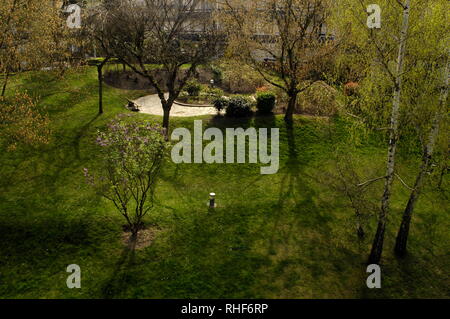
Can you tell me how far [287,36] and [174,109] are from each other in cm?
1000

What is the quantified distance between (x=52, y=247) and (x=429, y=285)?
15419 mm

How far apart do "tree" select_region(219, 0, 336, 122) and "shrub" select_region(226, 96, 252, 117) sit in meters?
2.26

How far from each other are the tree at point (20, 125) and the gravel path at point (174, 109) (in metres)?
7.94

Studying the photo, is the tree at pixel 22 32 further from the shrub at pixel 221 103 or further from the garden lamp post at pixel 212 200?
the garden lamp post at pixel 212 200

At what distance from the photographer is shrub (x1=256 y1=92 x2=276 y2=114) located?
26750mm

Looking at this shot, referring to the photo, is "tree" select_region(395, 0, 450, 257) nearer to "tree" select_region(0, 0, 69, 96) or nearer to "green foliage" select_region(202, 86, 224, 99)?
"green foliage" select_region(202, 86, 224, 99)

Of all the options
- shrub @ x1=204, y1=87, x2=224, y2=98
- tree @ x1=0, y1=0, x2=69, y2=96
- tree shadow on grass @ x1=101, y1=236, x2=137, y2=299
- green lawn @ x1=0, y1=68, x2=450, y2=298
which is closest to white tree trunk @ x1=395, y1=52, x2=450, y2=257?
green lawn @ x1=0, y1=68, x2=450, y2=298

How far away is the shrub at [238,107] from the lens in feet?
86.9

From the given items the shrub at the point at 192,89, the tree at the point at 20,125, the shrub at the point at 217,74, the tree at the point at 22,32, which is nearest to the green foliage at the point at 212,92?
the shrub at the point at 192,89

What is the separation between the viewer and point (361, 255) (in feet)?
54.2

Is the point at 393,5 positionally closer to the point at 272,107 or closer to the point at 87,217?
the point at 272,107

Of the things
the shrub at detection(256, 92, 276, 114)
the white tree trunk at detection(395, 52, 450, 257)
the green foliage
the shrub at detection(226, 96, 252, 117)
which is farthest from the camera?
the green foliage

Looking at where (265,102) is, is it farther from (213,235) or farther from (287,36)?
(213,235)
